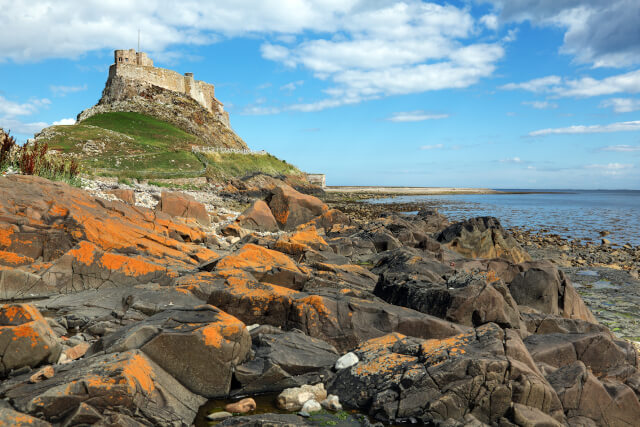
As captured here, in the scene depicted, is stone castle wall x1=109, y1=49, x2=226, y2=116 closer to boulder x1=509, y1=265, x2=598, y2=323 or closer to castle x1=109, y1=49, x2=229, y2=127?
castle x1=109, y1=49, x2=229, y2=127

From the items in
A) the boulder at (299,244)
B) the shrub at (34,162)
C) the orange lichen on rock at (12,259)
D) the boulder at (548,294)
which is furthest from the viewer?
the shrub at (34,162)

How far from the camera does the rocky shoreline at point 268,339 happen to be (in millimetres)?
6203

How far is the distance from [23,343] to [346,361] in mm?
5056

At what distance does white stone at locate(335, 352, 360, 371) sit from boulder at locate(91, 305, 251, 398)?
1661 mm

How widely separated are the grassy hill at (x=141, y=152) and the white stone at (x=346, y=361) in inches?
1501

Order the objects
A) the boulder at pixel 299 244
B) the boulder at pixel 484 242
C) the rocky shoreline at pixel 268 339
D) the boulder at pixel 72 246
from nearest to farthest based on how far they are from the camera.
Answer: the rocky shoreline at pixel 268 339 < the boulder at pixel 72 246 < the boulder at pixel 299 244 < the boulder at pixel 484 242

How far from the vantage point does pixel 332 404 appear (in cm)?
682

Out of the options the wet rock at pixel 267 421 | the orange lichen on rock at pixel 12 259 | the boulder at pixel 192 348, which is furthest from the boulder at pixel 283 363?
the orange lichen on rock at pixel 12 259

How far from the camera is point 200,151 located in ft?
221

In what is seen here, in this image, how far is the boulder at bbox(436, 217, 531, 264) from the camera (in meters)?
24.3

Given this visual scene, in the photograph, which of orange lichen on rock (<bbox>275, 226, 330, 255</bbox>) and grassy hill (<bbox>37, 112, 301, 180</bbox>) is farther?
grassy hill (<bbox>37, 112, 301, 180</bbox>)

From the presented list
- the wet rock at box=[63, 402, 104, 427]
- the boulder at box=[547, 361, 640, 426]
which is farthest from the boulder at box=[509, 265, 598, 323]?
the wet rock at box=[63, 402, 104, 427]

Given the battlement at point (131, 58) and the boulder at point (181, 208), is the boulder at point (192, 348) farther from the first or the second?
the battlement at point (131, 58)

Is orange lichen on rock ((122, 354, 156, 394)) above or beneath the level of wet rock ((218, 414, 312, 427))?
above
